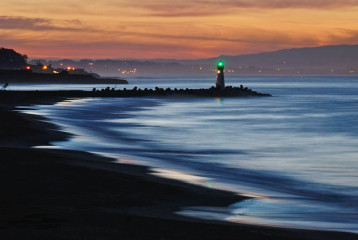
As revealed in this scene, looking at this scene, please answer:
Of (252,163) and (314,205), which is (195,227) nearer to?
(314,205)

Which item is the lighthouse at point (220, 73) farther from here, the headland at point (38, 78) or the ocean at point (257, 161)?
the headland at point (38, 78)

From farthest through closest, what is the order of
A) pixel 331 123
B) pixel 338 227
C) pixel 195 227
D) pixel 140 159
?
pixel 331 123 → pixel 140 159 → pixel 338 227 → pixel 195 227

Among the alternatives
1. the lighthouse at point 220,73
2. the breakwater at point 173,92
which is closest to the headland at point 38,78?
the lighthouse at point 220,73

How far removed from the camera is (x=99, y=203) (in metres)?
9.72

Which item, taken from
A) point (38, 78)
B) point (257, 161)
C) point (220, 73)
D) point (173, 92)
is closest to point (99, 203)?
point (257, 161)

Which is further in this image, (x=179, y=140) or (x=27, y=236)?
(x=179, y=140)

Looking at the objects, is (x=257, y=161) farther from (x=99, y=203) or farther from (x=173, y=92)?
(x=173, y=92)

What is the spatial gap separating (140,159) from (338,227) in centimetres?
936

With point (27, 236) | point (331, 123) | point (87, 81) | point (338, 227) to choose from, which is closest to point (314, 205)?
point (338, 227)

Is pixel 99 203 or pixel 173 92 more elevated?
pixel 173 92

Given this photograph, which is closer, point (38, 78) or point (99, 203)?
point (99, 203)

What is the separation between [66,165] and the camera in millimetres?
14188

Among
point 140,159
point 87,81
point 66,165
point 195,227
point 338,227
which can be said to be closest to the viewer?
point 195,227

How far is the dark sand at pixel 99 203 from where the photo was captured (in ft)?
25.3
